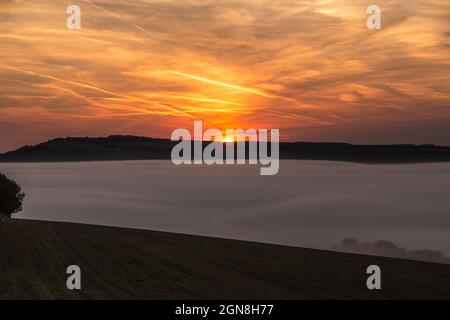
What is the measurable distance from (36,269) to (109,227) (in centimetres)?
3619

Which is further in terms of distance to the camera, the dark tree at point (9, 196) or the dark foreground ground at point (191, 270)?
the dark tree at point (9, 196)

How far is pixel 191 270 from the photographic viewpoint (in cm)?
4366

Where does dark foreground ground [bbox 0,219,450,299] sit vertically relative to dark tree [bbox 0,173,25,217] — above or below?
below

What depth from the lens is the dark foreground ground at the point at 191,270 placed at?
117 feet

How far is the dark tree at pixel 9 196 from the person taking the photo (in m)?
71.7

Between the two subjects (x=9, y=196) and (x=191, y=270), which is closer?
(x=191, y=270)

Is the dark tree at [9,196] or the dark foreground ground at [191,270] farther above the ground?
the dark tree at [9,196]

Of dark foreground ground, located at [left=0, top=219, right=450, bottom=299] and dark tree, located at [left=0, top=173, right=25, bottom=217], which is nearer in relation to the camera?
dark foreground ground, located at [left=0, top=219, right=450, bottom=299]

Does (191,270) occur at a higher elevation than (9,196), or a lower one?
lower

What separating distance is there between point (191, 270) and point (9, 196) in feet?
120

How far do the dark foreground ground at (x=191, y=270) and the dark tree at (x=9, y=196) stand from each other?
A: 6.70 meters

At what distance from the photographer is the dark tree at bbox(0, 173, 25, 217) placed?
71688 millimetres

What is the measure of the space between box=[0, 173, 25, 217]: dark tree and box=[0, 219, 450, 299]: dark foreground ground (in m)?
6.70
